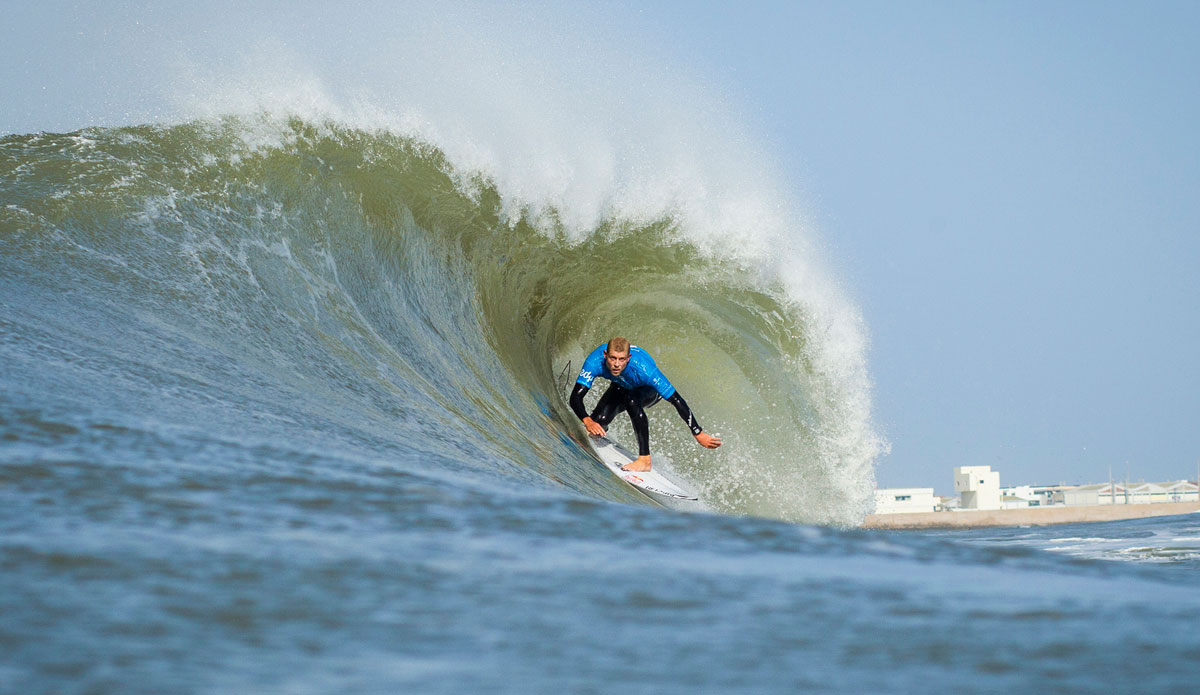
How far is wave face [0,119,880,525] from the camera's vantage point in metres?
4.54

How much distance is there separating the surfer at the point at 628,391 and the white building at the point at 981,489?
3671cm

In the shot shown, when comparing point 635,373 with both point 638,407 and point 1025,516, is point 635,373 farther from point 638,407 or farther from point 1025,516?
point 1025,516

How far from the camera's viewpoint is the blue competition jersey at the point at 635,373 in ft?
26.0

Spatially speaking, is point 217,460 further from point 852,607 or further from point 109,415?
point 852,607

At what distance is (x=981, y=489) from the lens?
1646 inches

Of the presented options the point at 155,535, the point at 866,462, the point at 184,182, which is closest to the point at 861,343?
the point at 866,462

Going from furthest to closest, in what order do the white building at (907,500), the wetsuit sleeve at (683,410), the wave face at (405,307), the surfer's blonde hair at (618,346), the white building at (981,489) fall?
the white building at (907,500) → the white building at (981,489) → the wetsuit sleeve at (683,410) → the surfer's blonde hair at (618,346) → the wave face at (405,307)

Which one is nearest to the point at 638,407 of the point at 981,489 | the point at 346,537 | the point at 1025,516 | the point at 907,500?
the point at 346,537

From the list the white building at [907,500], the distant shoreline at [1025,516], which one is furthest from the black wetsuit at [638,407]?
the white building at [907,500]

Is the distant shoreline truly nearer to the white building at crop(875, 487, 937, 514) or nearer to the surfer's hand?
the white building at crop(875, 487, 937, 514)

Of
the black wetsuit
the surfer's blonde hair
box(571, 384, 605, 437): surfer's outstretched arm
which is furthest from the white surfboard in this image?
the surfer's blonde hair

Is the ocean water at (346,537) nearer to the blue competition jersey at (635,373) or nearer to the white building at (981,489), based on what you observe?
the blue competition jersey at (635,373)

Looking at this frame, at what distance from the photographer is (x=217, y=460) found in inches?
95.3

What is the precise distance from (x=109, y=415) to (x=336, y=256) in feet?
16.8
